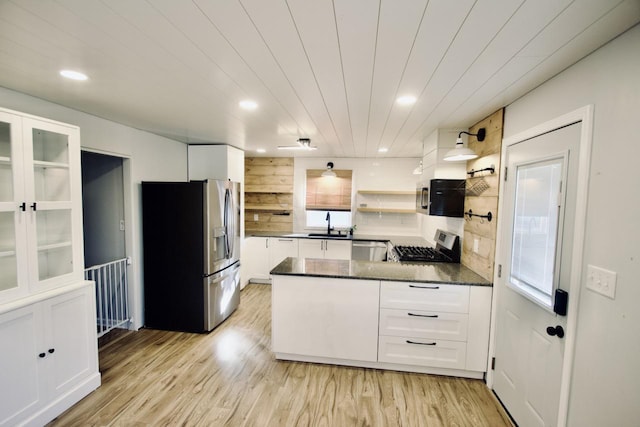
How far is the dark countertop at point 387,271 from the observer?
2.40 metres

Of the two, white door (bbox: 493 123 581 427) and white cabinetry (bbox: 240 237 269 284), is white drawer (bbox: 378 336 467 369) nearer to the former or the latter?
white door (bbox: 493 123 581 427)

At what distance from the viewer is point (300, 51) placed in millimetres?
1390

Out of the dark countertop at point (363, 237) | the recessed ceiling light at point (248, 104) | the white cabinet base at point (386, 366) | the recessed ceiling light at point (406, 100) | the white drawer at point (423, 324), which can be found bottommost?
the white cabinet base at point (386, 366)

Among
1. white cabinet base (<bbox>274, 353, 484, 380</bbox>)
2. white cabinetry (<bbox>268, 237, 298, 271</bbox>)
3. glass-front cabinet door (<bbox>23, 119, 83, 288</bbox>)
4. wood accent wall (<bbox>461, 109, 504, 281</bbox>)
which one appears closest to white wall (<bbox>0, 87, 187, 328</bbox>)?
glass-front cabinet door (<bbox>23, 119, 83, 288</bbox>)

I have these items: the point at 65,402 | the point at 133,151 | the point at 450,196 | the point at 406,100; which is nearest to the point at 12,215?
the point at 65,402

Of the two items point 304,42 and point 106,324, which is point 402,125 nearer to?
point 304,42

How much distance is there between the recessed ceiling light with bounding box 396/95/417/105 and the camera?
2.01 m

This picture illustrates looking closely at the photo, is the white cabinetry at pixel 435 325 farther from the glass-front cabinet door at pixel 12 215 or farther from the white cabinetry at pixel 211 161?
the white cabinetry at pixel 211 161

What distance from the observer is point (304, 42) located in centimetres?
131

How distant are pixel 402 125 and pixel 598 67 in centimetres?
157

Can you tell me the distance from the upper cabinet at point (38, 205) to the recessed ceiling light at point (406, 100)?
8.35ft

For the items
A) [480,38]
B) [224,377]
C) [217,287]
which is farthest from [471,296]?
[217,287]

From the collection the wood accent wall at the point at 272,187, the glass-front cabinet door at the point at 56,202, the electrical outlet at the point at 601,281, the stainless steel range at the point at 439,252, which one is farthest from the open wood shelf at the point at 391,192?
the glass-front cabinet door at the point at 56,202

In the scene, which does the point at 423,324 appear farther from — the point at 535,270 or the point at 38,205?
the point at 38,205
